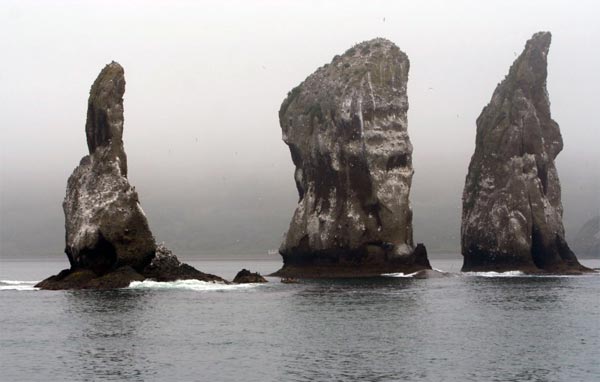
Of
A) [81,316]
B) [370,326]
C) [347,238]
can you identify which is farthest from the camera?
[347,238]

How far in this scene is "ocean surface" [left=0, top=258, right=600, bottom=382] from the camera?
161 feet

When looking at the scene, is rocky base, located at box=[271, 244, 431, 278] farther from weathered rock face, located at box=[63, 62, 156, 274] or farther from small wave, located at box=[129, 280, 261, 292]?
weathered rock face, located at box=[63, 62, 156, 274]

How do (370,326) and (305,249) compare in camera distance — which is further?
(305,249)

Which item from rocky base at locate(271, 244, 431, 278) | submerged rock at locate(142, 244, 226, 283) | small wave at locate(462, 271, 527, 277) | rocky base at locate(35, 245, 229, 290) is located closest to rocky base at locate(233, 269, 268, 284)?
rocky base at locate(35, 245, 229, 290)

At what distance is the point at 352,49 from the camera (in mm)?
141625

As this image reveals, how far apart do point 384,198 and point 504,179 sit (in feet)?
61.9

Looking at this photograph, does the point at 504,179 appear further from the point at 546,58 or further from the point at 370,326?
the point at 370,326

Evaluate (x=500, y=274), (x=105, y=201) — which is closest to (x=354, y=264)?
(x=500, y=274)

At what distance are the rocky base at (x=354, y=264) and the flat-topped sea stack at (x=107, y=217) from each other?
1083 inches

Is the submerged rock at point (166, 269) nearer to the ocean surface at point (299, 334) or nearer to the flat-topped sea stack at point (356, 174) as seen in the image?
the ocean surface at point (299, 334)

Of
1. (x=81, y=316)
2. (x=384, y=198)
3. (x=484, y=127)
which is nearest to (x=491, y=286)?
(x=384, y=198)

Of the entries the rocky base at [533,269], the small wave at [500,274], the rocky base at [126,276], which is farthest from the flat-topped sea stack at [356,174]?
the rocky base at [126,276]

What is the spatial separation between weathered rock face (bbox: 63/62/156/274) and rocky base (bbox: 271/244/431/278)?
3623 cm

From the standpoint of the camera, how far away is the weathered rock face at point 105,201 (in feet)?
320
